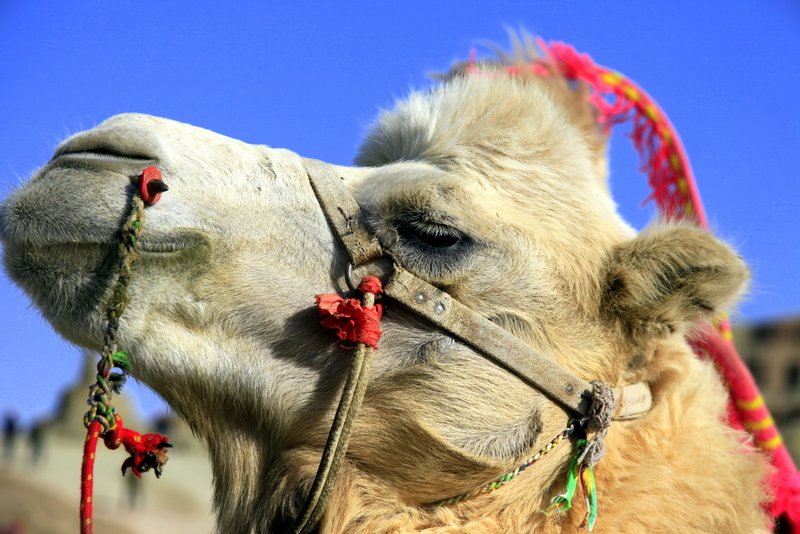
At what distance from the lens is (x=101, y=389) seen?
204 cm

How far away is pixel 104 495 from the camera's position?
16047mm

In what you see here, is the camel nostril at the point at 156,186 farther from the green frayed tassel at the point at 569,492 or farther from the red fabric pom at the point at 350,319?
the green frayed tassel at the point at 569,492

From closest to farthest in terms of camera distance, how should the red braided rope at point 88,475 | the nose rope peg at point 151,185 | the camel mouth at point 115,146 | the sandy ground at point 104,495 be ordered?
the red braided rope at point 88,475 → the nose rope peg at point 151,185 → the camel mouth at point 115,146 → the sandy ground at point 104,495

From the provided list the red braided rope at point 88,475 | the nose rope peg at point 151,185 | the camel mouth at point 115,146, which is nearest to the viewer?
the red braided rope at point 88,475

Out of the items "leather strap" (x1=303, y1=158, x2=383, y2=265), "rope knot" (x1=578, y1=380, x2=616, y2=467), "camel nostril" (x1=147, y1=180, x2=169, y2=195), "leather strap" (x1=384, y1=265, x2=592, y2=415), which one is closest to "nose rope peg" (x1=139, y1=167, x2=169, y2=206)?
"camel nostril" (x1=147, y1=180, x2=169, y2=195)

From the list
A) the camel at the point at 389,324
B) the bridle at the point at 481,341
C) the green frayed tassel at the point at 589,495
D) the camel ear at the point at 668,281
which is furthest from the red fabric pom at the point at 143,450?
the camel ear at the point at 668,281

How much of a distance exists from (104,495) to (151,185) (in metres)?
15.9

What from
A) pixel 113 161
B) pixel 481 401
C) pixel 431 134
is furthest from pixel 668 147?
pixel 113 161

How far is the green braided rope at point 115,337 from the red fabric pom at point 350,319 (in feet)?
1.86

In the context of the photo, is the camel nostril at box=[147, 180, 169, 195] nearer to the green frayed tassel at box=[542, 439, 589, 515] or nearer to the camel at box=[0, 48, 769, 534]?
the camel at box=[0, 48, 769, 534]

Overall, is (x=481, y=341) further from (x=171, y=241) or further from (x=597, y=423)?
(x=171, y=241)

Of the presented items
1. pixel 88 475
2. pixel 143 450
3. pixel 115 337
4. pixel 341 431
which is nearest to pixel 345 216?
pixel 341 431

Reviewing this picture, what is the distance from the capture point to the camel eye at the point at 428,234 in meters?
2.45

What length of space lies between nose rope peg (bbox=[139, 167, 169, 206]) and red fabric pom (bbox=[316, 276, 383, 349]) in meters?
0.57
